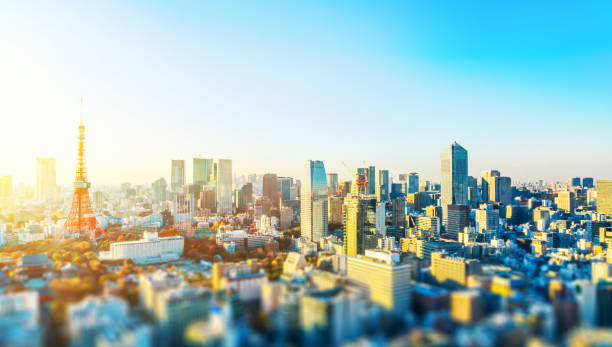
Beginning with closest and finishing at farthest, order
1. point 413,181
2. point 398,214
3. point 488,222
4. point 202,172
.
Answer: point 488,222
point 398,214
point 202,172
point 413,181

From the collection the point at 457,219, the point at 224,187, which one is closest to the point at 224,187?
the point at 224,187

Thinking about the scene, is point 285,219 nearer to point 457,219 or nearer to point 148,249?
point 457,219

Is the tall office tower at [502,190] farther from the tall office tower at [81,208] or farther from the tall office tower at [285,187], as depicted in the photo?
the tall office tower at [81,208]

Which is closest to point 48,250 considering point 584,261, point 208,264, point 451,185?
point 208,264

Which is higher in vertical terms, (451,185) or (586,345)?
(451,185)

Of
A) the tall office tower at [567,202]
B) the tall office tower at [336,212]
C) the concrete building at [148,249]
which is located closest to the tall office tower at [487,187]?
the tall office tower at [567,202]

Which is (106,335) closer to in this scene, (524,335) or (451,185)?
(524,335)
